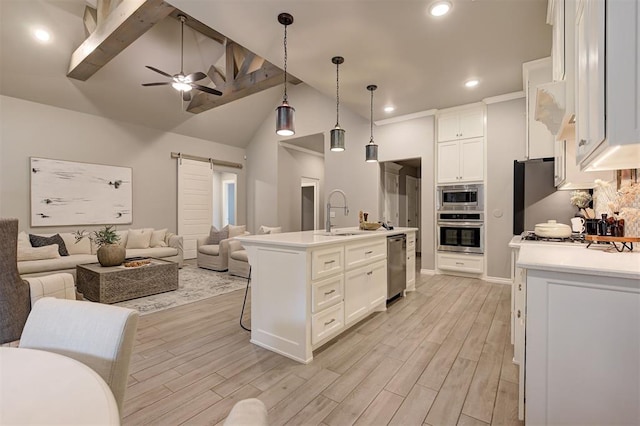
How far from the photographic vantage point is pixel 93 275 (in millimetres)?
3578

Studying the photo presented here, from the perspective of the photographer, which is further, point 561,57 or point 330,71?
point 330,71

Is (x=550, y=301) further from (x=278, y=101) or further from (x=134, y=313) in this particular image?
(x=278, y=101)

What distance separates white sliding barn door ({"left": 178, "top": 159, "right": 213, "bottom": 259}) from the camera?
6941mm

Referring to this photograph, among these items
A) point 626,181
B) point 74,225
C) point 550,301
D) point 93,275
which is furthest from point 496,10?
point 74,225

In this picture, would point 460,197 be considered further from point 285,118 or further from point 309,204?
point 309,204

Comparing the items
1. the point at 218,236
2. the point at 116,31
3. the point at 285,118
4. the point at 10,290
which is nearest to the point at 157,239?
the point at 218,236

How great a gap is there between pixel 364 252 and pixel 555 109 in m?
1.89

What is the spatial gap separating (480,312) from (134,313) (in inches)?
135

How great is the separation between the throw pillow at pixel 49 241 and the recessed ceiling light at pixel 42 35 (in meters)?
2.91

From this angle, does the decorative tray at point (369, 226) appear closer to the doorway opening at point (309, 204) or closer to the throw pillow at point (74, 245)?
the throw pillow at point (74, 245)

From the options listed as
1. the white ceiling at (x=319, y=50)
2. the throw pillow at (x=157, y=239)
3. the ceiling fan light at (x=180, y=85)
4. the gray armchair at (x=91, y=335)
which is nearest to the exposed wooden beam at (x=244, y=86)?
the white ceiling at (x=319, y=50)

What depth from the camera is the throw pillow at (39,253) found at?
→ 3971mm

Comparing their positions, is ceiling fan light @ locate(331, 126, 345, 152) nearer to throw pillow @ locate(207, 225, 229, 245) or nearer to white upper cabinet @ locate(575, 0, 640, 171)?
white upper cabinet @ locate(575, 0, 640, 171)

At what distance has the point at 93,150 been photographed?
5.64 metres
